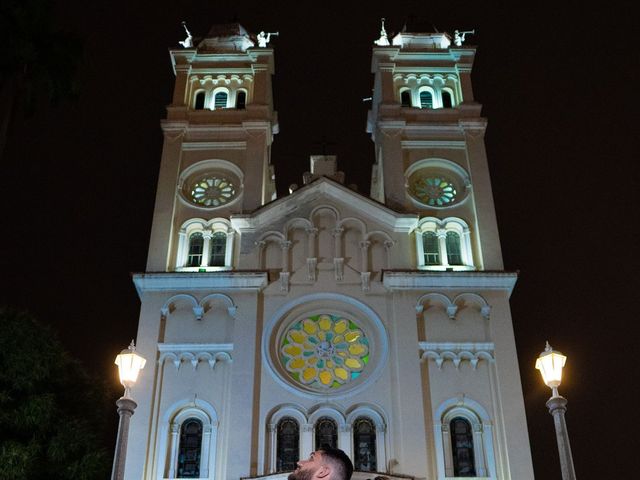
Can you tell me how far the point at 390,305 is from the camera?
28578 millimetres

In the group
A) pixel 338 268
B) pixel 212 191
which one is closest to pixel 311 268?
pixel 338 268

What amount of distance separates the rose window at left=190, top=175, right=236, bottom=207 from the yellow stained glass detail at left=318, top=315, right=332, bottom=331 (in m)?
6.47

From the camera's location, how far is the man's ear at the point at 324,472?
6.68 metres

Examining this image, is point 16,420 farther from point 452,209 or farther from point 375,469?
point 452,209

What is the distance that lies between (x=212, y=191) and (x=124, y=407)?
17.0 m

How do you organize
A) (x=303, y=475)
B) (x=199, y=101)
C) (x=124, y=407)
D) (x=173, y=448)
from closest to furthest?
(x=303, y=475), (x=124, y=407), (x=173, y=448), (x=199, y=101)

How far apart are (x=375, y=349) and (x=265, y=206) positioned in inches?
262

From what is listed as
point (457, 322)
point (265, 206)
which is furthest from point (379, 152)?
point (457, 322)

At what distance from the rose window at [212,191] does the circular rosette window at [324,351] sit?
646 cm

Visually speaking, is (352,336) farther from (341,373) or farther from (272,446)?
(272,446)

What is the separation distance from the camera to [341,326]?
28.7 m

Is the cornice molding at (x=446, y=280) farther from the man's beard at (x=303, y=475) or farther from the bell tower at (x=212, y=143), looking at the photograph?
the man's beard at (x=303, y=475)

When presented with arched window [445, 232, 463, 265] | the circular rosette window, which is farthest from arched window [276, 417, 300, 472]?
arched window [445, 232, 463, 265]

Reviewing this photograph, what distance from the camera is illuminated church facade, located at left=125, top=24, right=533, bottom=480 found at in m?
25.8
